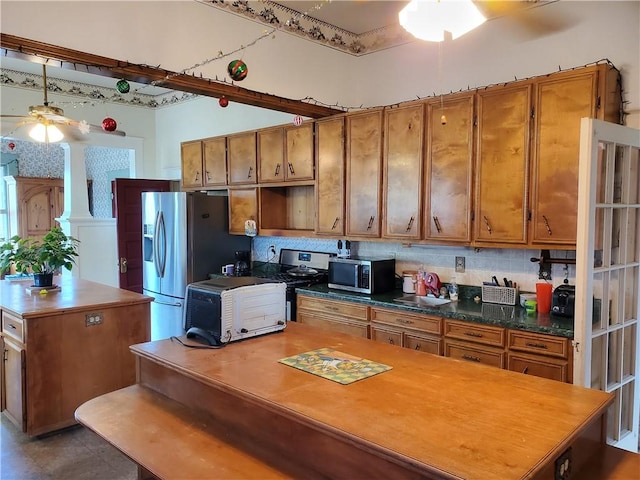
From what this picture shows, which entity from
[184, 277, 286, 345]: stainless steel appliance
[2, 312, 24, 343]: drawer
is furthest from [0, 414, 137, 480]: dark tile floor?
[184, 277, 286, 345]: stainless steel appliance

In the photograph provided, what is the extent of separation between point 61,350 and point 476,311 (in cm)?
284

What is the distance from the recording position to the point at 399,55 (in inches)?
159

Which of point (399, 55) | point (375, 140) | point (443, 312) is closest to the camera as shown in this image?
point (443, 312)

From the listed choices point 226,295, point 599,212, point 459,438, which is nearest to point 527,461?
point 459,438

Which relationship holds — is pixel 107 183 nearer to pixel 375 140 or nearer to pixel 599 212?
pixel 375 140

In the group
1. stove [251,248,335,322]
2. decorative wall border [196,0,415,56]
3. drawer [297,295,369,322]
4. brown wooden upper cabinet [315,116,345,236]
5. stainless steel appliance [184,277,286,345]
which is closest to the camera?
stainless steel appliance [184,277,286,345]

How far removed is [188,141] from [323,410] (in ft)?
15.5

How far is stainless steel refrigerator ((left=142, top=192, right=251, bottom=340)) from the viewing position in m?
4.74

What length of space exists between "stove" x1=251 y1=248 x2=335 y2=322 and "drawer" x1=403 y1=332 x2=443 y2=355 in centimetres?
118

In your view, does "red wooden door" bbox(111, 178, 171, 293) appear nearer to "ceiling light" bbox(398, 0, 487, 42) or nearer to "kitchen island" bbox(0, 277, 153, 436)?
"kitchen island" bbox(0, 277, 153, 436)

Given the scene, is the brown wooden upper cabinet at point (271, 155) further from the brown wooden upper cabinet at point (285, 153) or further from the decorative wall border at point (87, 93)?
the decorative wall border at point (87, 93)

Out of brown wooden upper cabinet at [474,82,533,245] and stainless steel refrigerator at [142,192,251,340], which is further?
stainless steel refrigerator at [142,192,251,340]

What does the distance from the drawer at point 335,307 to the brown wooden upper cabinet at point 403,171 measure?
63 centimetres

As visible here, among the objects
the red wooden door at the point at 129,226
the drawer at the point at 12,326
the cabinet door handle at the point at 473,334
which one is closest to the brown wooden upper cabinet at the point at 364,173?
the cabinet door handle at the point at 473,334
